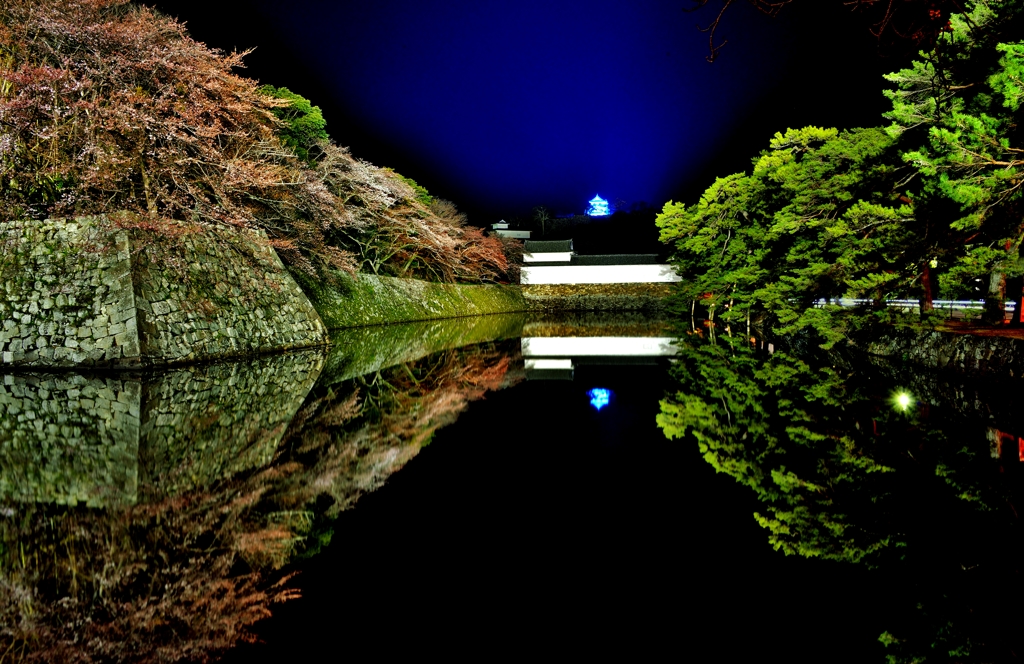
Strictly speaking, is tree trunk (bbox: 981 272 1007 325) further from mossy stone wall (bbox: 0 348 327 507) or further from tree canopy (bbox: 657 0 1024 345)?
mossy stone wall (bbox: 0 348 327 507)

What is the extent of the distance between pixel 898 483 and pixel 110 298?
10656mm

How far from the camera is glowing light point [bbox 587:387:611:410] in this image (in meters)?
6.24

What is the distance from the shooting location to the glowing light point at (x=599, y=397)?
20.5 ft

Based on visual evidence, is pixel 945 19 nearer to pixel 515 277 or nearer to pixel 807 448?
pixel 807 448

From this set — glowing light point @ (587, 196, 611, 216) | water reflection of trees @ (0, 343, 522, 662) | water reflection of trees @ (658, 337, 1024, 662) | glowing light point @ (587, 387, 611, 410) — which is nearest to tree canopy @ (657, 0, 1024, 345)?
Answer: water reflection of trees @ (658, 337, 1024, 662)

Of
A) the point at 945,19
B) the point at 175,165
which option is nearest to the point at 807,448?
the point at 945,19

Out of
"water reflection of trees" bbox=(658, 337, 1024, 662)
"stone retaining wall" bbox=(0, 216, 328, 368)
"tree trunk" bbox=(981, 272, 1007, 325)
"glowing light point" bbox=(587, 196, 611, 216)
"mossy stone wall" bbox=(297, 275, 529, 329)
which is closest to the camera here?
"water reflection of trees" bbox=(658, 337, 1024, 662)

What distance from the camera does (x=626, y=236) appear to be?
53.1 m

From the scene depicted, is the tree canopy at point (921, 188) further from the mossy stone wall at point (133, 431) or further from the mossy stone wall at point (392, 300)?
the mossy stone wall at point (392, 300)

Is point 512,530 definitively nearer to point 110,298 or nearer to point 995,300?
point 110,298

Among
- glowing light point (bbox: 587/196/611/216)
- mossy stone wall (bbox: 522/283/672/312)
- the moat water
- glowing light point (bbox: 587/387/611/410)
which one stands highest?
→ glowing light point (bbox: 587/196/611/216)

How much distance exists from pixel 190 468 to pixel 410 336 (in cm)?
1303

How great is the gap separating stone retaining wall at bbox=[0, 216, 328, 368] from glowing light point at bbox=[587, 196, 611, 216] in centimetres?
6940

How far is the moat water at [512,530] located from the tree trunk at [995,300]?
5.44 metres
